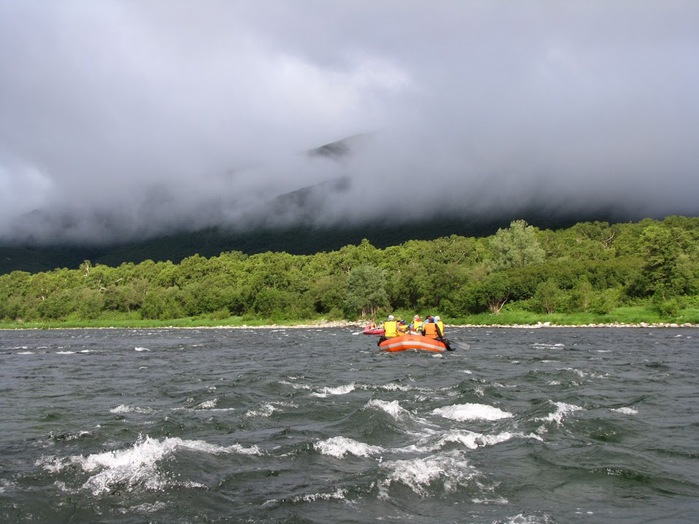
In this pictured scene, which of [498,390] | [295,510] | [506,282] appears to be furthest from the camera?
[506,282]

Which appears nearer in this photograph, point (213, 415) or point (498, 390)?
point (213, 415)

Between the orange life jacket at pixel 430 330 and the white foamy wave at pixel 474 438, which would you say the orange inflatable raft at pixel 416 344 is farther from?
the white foamy wave at pixel 474 438

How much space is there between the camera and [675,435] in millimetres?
17578

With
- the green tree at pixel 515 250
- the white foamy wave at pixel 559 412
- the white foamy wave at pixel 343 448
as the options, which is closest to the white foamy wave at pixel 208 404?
the white foamy wave at pixel 343 448

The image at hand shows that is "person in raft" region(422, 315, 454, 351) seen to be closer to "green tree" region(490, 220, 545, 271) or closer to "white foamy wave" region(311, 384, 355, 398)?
"white foamy wave" region(311, 384, 355, 398)

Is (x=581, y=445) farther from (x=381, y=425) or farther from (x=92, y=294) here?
(x=92, y=294)

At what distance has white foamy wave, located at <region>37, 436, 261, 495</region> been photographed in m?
13.1

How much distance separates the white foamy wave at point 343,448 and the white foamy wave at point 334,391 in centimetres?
877

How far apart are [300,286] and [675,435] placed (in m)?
143

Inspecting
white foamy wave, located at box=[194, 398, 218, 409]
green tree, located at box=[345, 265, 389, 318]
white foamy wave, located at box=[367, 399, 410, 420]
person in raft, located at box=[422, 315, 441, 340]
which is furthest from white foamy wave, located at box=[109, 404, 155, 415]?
green tree, located at box=[345, 265, 389, 318]

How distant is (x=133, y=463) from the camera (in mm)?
14680

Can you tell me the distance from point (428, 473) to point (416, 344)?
33.7 metres

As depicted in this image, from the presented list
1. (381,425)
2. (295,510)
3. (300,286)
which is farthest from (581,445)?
(300,286)

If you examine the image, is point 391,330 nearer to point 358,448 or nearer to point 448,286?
point 358,448
